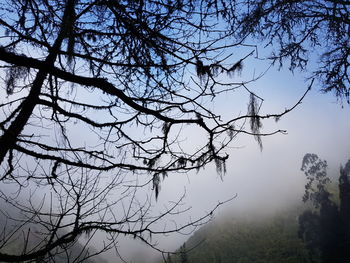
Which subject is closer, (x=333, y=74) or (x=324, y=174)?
(x=333, y=74)

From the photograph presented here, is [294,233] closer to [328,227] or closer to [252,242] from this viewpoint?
[252,242]

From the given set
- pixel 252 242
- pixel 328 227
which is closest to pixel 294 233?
pixel 252 242

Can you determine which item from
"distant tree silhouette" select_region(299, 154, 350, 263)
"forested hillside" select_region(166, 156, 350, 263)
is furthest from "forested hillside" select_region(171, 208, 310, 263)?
"distant tree silhouette" select_region(299, 154, 350, 263)

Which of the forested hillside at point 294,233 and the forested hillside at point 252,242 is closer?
the forested hillside at point 294,233

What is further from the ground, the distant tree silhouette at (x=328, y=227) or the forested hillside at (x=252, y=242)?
the distant tree silhouette at (x=328, y=227)

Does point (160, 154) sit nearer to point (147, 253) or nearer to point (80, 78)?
point (80, 78)

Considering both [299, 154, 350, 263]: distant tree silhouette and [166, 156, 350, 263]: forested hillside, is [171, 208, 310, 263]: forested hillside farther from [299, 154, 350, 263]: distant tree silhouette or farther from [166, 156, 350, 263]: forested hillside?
[299, 154, 350, 263]: distant tree silhouette

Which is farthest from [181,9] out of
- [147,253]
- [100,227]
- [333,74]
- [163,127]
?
[147,253]

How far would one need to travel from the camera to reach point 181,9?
2.50 m

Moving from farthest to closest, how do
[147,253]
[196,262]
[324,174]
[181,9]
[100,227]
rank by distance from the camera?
[147,253] → [196,262] → [324,174] → [100,227] → [181,9]

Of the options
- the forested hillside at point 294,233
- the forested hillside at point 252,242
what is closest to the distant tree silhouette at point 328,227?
the forested hillside at point 294,233

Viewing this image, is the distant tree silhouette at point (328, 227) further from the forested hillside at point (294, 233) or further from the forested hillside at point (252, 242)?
the forested hillside at point (252, 242)

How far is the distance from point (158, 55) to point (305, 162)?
57.8 metres

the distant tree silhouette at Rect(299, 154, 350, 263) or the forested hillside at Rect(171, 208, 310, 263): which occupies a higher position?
the distant tree silhouette at Rect(299, 154, 350, 263)
